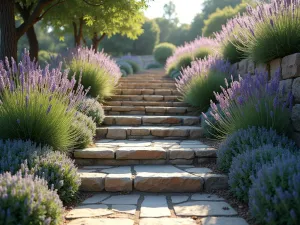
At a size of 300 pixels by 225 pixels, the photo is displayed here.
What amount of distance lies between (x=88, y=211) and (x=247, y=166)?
1.61m

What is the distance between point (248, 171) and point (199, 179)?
71 centimetres

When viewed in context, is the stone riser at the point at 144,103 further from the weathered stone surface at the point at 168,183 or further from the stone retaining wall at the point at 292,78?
the weathered stone surface at the point at 168,183

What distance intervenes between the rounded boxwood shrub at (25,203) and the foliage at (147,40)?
2906 cm

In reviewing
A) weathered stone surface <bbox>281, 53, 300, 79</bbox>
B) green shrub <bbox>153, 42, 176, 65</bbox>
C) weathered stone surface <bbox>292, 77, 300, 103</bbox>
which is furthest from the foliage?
weathered stone surface <bbox>292, 77, 300, 103</bbox>

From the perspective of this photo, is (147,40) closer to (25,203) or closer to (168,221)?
(168,221)

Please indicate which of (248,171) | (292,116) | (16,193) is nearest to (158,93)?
(292,116)

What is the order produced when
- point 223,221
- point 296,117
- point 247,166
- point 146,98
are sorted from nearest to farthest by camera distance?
1. point 223,221
2. point 247,166
3. point 296,117
4. point 146,98

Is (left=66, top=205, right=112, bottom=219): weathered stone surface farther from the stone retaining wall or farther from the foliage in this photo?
the foliage

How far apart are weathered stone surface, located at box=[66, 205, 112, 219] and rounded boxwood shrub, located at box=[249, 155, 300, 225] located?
4.52ft

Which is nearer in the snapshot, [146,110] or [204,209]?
[204,209]

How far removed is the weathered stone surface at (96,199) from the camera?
9.85 feet

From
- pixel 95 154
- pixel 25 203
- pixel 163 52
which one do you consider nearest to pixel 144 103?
pixel 95 154

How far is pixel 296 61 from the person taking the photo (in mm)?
3428

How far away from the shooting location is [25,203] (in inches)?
78.8
